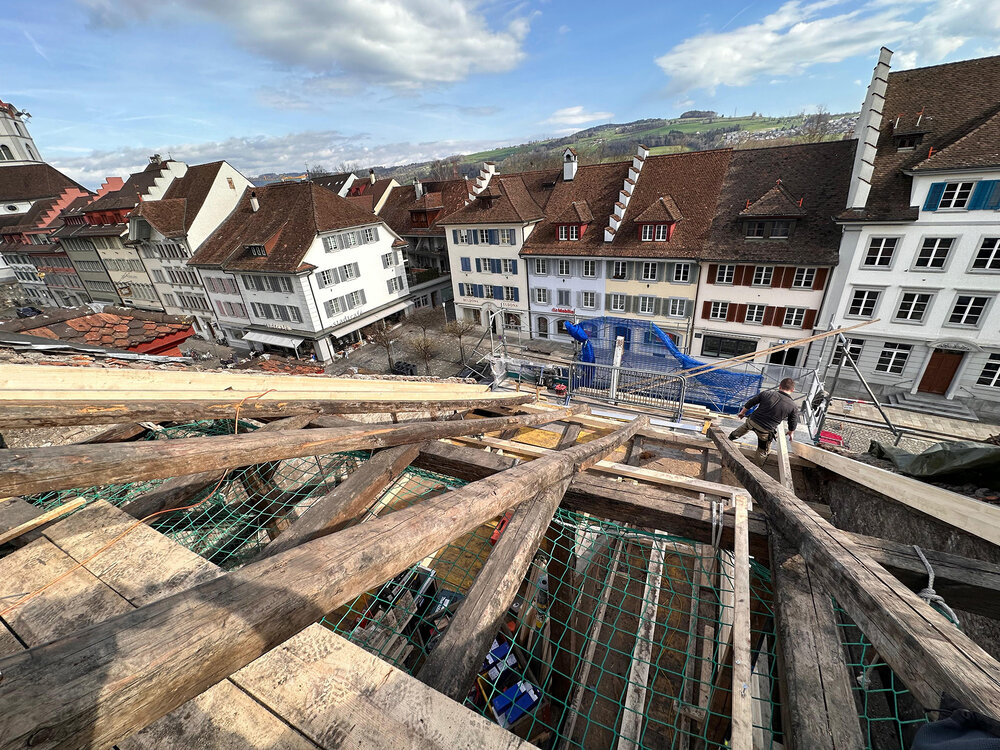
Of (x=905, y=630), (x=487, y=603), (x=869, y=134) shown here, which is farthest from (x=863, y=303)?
(x=487, y=603)

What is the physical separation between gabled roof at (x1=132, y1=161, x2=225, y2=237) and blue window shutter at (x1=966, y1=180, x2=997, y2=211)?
4294 centimetres

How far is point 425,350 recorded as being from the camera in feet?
88.9

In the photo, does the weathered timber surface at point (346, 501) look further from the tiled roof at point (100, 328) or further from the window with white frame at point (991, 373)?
the window with white frame at point (991, 373)

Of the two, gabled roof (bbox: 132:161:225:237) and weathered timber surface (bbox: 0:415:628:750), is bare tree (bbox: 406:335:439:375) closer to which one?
gabled roof (bbox: 132:161:225:237)

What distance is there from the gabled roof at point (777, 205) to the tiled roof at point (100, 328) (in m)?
24.7

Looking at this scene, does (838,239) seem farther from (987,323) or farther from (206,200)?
(206,200)

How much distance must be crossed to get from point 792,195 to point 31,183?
8155 cm

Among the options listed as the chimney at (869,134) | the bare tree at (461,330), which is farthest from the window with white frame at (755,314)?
the bare tree at (461,330)

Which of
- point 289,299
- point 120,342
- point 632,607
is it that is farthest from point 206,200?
point 632,607

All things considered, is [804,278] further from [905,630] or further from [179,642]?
[179,642]

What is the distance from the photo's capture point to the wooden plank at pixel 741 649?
1582 millimetres

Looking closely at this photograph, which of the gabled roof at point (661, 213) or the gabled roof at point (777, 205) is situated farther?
the gabled roof at point (661, 213)

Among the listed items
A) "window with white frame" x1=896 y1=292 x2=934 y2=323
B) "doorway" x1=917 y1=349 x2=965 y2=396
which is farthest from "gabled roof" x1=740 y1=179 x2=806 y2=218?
"doorway" x1=917 y1=349 x2=965 y2=396

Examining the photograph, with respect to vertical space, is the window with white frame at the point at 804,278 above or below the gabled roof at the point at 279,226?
below
